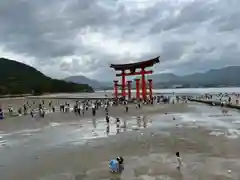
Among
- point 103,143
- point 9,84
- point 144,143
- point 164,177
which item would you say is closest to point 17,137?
point 103,143

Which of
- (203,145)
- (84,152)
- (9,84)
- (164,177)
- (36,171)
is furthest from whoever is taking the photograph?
(9,84)

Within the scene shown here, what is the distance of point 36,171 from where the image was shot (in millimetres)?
16375

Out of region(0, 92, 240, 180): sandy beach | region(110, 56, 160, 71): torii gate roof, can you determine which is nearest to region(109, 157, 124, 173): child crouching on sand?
region(0, 92, 240, 180): sandy beach

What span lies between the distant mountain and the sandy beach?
362 feet

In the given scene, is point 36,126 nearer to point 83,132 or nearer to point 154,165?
point 83,132

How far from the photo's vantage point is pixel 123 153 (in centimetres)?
2014

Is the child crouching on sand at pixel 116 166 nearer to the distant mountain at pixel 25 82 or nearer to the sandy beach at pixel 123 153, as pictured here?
the sandy beach at pixel 123 153

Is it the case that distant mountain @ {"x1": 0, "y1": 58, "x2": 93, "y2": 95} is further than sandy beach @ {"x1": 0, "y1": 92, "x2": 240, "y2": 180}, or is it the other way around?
distant mountain @ {"x1": 0, "y1": 58, "x2": 93, "y2": 95}

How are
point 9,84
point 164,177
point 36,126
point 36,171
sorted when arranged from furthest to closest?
point 9,84, point 36,126, point 36,171, point 164,177

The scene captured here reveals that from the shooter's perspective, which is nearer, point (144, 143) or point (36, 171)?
point (36, 171)

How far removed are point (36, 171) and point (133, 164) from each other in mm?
4982

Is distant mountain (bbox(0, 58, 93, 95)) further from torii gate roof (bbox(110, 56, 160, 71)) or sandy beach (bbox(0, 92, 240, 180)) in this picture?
sandy beach (bbox(0, 92, 240, 180))

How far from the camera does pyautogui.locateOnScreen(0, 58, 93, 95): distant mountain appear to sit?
140750 millimetres

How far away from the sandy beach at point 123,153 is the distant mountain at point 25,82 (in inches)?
4347
